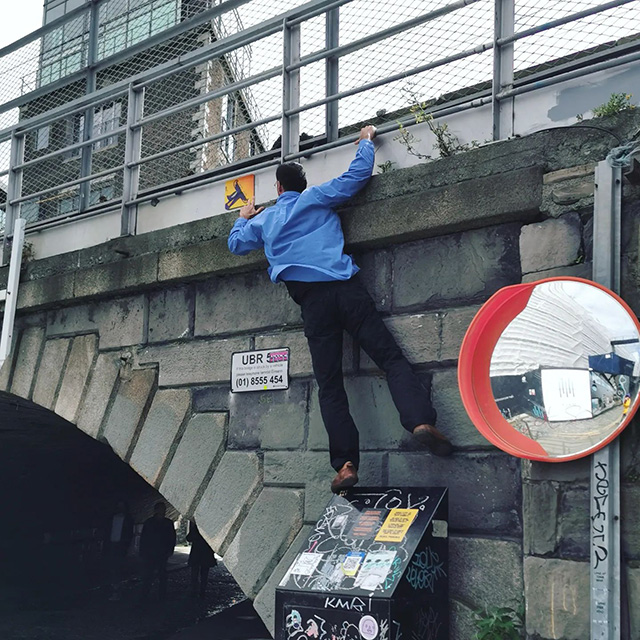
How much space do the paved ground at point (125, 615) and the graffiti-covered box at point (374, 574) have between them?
6039 mm

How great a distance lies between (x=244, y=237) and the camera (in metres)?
4.89

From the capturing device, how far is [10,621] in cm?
1092

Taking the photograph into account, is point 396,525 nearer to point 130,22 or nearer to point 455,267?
point 455,267

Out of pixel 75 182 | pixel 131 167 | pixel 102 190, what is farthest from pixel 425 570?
pixel 102 190

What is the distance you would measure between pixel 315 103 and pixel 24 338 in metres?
3.19

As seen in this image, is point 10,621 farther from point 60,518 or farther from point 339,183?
point 339,183

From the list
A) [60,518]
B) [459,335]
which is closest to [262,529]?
[459,335]

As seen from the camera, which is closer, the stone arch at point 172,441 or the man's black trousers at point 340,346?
the man's black trousers at point 340,346

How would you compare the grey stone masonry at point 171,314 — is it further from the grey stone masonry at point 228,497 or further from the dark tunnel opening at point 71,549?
the dark tunnel opening at point 71,549

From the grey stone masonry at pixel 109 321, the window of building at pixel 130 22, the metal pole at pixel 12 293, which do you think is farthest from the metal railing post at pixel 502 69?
the metal pole at pixel 12 293

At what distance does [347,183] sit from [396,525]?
187cm

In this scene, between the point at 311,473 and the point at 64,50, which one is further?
the point at 64,50

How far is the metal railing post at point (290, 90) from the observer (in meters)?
5.37

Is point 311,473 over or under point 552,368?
under
